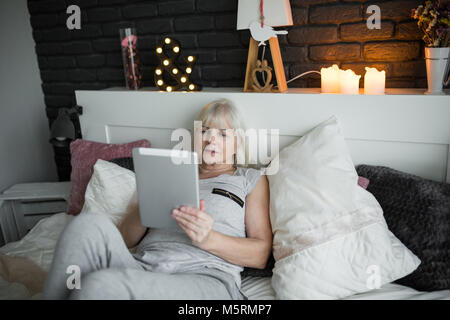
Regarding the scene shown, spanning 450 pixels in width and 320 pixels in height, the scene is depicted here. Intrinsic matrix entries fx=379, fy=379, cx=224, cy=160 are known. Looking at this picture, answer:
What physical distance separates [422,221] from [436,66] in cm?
62

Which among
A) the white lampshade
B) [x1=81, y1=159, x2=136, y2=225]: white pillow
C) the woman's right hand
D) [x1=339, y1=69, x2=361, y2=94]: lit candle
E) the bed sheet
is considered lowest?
the bed sheet

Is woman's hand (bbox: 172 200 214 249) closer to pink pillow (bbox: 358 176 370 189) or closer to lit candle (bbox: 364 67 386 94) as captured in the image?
pink pillow (bbox: 358 176 370 189)

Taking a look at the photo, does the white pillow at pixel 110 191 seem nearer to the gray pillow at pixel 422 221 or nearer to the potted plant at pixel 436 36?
the gray pillow at pixel 422 221

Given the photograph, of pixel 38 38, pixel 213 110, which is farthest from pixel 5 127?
pixel 213 110

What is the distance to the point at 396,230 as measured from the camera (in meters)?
1.33

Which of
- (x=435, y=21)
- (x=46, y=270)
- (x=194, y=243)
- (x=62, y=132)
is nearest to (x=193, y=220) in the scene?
(x=194, y=243)

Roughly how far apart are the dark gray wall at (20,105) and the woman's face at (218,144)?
1.57 m

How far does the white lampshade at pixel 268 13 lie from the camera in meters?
1.65

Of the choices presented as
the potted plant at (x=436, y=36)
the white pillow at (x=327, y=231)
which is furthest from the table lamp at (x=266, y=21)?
the potted plant at (x=436, y=36)

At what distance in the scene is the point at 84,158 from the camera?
76.2 inches

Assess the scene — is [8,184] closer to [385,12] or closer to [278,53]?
[278,53]

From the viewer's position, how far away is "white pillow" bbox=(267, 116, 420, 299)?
1.24 metres

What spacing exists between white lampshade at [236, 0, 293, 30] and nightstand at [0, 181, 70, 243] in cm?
132

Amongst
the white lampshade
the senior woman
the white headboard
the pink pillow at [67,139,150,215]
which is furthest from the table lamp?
the pink pillow at [67,139,150,215]
